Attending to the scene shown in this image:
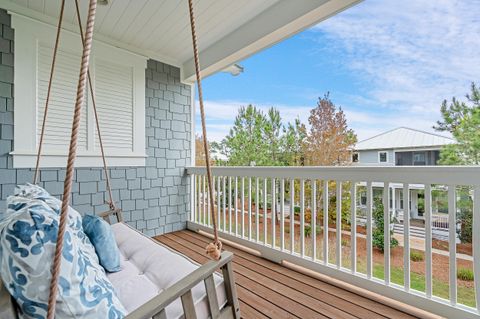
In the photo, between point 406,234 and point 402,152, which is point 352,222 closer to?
point 406,234

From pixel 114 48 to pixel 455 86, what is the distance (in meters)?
4.35

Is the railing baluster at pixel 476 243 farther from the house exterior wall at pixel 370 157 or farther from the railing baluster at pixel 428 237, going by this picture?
the house exterior wall at pixel 370 157

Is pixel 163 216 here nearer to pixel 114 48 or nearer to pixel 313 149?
pixel 114 48

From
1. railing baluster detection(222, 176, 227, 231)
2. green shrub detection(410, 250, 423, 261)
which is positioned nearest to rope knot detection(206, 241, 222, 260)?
railing baluster detection(222, 176, 227, 231)

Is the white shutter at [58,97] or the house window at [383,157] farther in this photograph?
the house window at [383,157]

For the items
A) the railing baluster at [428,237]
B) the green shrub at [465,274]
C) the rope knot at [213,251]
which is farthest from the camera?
the green shrub at [465,274]

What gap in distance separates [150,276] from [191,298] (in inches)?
22.4

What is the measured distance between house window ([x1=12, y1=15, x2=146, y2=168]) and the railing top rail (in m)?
2.04

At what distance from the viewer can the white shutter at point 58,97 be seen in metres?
2.59

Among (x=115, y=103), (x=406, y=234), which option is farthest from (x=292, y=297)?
(x=115, y=103)

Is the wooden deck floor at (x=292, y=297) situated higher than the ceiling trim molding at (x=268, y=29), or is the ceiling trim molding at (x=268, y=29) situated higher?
the ceiling trim molding at (x=268, y=29)

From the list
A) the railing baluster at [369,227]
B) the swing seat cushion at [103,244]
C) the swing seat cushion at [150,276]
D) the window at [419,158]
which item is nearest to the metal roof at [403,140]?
the window at [419,158]

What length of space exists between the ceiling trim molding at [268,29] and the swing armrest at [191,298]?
2.24 metres

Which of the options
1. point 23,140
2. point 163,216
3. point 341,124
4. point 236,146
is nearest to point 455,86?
point 341,124
